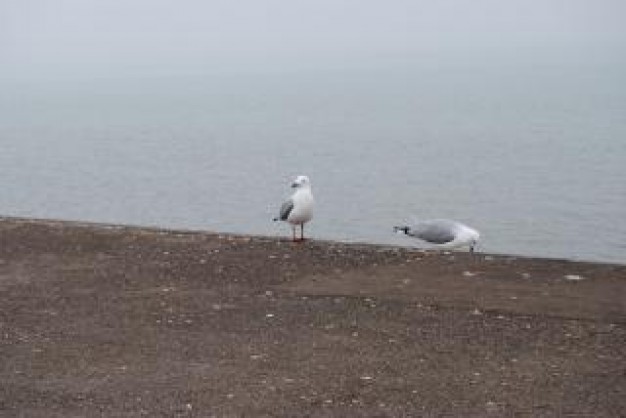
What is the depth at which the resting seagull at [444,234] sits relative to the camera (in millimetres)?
14289

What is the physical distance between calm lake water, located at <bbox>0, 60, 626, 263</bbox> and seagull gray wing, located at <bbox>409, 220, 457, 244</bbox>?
795 centimetres

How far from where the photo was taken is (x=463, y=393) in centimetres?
704

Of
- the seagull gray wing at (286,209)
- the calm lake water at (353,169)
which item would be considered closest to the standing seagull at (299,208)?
the seagull gray wing at (286,209)

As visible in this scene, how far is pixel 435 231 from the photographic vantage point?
Answer: 14.5m

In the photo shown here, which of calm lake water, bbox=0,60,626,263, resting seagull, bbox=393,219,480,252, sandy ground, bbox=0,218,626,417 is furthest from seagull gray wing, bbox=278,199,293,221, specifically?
calm lake water, bbox=0,60,626,263

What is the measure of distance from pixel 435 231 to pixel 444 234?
0.16m

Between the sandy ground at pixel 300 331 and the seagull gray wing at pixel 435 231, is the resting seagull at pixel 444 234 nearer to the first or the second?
the seagull gray wing at pixel 435 231

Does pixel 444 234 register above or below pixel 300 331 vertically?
above

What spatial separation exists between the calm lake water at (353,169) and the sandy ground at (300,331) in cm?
1199

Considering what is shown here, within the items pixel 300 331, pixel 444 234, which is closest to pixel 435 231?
pixel 444 234

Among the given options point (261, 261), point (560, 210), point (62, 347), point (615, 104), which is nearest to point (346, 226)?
point (560, 210)

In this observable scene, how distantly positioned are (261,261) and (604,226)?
16256 mm

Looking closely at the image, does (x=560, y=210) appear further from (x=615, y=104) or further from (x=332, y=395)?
(x=615, y=104)

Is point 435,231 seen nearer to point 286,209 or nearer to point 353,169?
point 286,209
